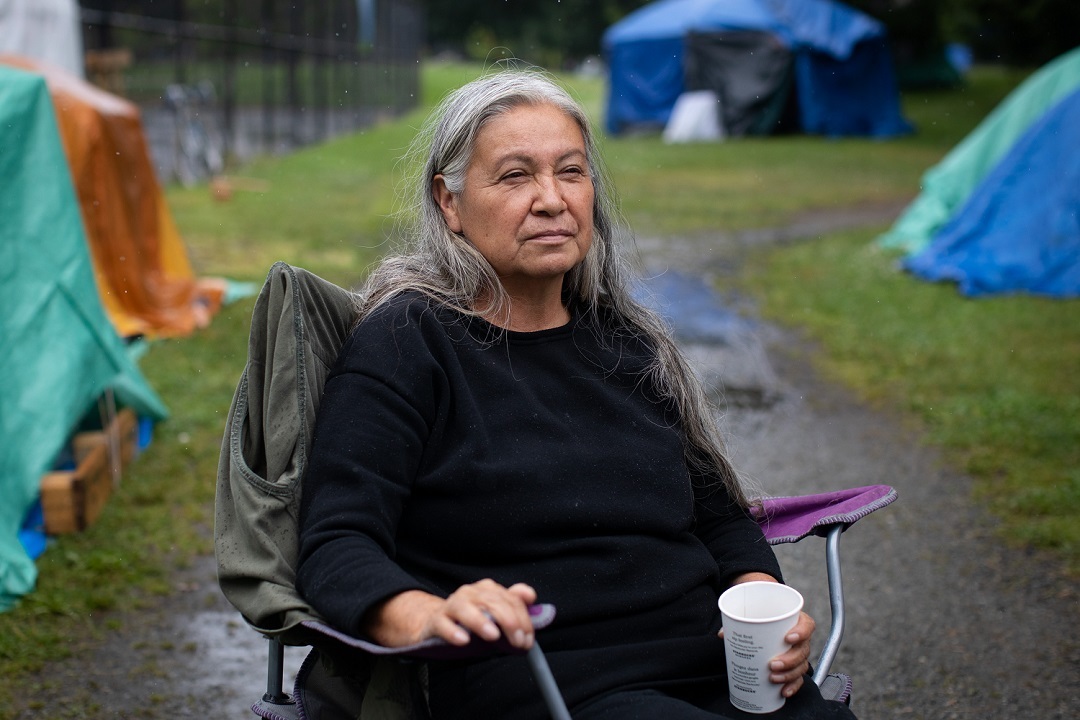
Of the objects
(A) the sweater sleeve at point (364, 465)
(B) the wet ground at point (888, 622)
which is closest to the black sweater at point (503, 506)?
(A) the sweater sleeve at point (364, 465)

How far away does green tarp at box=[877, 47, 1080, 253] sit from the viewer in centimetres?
956

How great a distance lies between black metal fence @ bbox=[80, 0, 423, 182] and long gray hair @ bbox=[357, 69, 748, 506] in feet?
30.3

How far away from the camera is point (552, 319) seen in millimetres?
2213

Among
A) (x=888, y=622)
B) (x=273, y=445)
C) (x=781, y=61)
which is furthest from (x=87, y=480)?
(x=781, y=61)

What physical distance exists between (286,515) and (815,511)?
1.13 meters

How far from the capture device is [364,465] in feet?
5.98

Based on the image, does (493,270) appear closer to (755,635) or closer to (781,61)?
(755,635)

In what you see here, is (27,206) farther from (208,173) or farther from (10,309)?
(208,173)

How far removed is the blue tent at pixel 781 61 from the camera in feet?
75.7

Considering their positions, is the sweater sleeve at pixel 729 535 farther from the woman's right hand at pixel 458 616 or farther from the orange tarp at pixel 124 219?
the orange tarp at pixel 124 219

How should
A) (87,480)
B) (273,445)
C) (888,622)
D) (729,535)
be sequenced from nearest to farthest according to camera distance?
(273,445)
(729,535)
(888,622)
(87,480)

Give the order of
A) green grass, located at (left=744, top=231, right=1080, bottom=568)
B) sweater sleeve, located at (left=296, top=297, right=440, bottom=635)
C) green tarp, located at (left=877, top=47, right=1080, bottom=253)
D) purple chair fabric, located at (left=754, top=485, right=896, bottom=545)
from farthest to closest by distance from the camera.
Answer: green tarp, located at (left=877, top=47, right=1080, bottom=253) < green grass, located at (left=744, top=231, right=1080, bottom=568) < purple chair fabric, located at (left=754, top=485, right=896, bottom=545) < sweater sleeve, located at (left=296, top=297, right=440, bottom=635)

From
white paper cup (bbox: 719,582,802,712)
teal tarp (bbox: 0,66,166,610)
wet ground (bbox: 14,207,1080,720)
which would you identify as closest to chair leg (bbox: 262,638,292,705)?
white paper cup (bbox: 719,582,802,712)

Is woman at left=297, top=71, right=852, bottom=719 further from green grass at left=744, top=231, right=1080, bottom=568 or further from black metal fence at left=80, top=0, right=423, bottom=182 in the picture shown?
black metal fence at left=80, top=0, right=423, bottom=182
